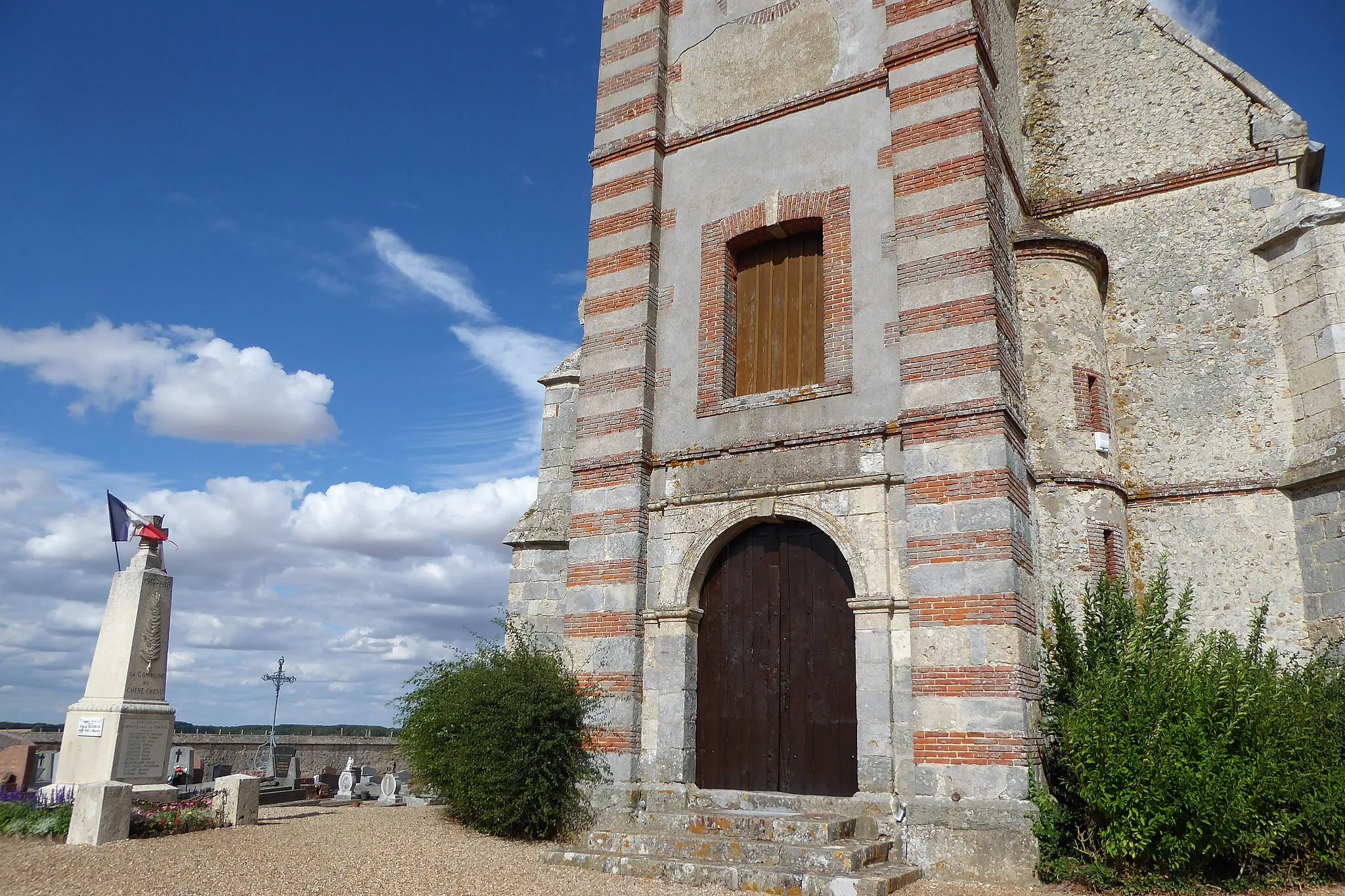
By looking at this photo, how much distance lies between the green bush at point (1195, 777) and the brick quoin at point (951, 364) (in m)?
2.61

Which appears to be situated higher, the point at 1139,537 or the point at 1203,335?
the point at 1203,335

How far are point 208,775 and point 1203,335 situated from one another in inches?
905

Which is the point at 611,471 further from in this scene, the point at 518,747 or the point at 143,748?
the point at 143,748

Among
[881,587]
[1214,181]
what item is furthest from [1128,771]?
[1214,181]

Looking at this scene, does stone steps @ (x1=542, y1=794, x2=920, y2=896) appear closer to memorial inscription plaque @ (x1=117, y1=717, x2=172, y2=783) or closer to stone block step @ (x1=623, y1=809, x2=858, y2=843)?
stone block step @ (x1=623, y1=809, x2=858, y2=843)

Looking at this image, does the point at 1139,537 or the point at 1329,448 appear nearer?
the point at 1329,448

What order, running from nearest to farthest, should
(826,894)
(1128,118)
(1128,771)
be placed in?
(826,894) → (1128,771) → (1128,118)

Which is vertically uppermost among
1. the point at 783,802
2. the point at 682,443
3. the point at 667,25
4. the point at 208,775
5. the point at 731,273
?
the point at 667,25

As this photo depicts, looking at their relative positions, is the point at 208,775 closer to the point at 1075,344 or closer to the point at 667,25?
the point at 667,25

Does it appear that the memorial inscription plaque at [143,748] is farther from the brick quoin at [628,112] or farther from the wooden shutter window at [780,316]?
the brick quoin at [628,112]

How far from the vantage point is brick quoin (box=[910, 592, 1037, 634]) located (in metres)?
7.69

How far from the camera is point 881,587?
8359mm

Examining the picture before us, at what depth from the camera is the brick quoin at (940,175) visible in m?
8.93

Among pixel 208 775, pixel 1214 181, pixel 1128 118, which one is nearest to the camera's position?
pixel 1214 181
